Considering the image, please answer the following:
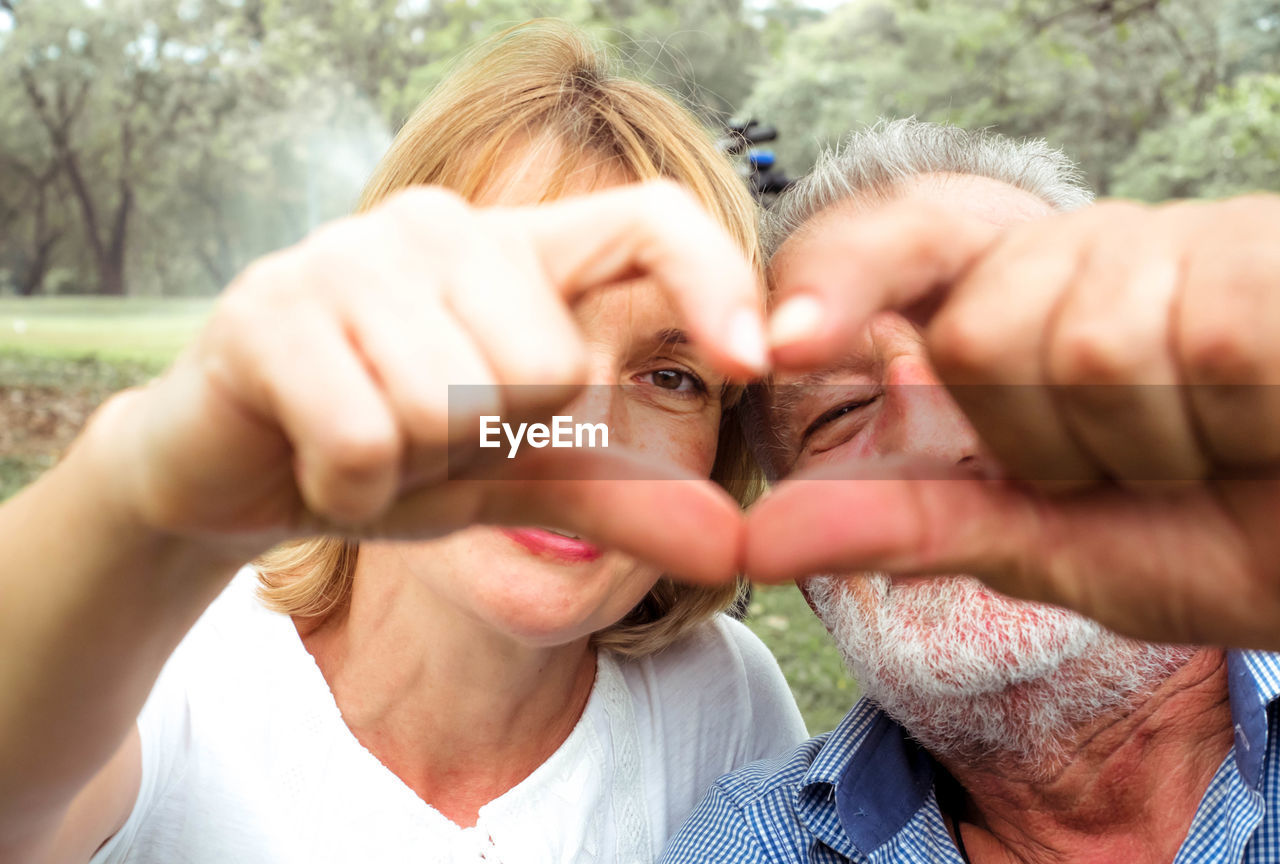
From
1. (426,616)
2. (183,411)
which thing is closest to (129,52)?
(426,616)

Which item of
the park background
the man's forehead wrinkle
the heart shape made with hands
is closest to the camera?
the heart shape made with hands

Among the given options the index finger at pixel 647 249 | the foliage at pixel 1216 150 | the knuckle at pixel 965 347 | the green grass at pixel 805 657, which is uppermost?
the index finger at pixel 647 249

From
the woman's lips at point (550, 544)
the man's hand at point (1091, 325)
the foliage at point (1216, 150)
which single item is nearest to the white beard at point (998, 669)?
the woman's lips at point (550, 544)

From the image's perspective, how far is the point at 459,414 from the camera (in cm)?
68

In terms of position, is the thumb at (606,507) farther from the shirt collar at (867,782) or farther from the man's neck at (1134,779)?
the man's neck at (1134,779)

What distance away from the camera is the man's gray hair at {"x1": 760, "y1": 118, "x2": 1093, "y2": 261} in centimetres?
229

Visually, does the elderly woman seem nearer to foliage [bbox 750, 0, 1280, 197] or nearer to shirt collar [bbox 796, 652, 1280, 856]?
shirt collar [bbox 796, 652, 1280, 856]

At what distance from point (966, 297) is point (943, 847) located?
145cm

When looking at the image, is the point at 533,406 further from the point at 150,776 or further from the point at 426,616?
the point at 426,616

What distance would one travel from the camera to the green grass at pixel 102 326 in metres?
12.3

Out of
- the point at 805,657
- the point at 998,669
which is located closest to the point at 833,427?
the point at 998,669

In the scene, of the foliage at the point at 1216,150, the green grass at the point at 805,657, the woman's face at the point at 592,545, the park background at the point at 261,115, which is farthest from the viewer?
the park background at the point at 261,115

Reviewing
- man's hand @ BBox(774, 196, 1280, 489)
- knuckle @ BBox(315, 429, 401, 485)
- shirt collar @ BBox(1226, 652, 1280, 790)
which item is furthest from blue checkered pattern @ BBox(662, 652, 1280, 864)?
knuckle @ BBox(315, 429, 401, 485)

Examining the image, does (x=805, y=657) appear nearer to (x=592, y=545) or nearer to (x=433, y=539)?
(x=592, y=545)
